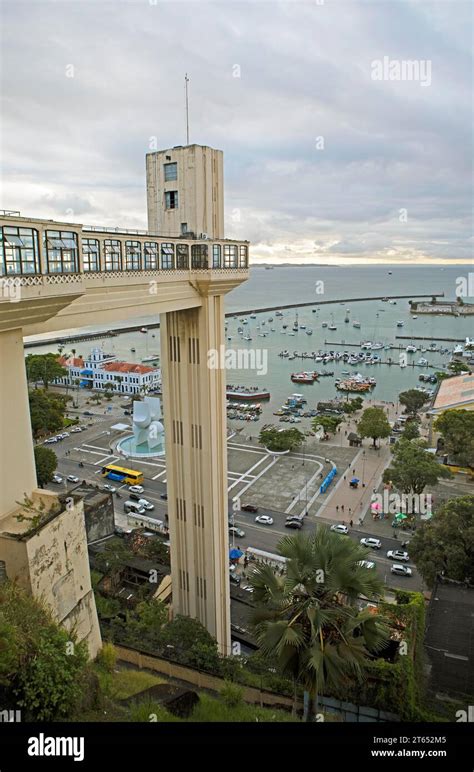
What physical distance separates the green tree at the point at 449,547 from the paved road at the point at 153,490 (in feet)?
10.8

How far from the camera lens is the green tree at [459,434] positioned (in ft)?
120

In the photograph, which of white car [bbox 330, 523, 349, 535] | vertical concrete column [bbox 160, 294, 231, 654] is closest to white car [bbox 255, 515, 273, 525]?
white car [bbox 330, 523, 349, 535]

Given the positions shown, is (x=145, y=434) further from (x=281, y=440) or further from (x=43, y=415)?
(x=281, y=440)

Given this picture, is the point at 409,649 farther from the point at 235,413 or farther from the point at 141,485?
the point at 235,413

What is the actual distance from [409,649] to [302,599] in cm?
623

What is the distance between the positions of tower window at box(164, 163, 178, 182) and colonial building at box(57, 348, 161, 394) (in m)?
49.7

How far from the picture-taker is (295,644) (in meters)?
7.86

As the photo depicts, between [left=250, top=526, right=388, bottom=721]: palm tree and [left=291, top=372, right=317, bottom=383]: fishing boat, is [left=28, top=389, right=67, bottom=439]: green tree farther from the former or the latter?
[left=250, top=526, right=388, bottom=721]: palm tree

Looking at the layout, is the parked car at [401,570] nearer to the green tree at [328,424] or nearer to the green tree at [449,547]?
the green tree at [449,547]

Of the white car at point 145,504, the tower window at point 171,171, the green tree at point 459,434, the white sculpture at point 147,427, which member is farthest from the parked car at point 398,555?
the white sculpture at point 147,427

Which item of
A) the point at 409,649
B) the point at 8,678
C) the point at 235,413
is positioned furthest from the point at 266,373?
the point at 8,678

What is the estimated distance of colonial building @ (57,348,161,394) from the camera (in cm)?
6506

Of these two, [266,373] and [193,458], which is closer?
[193,458]
